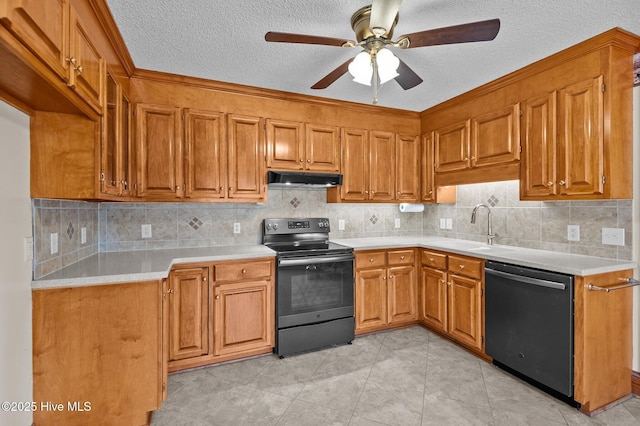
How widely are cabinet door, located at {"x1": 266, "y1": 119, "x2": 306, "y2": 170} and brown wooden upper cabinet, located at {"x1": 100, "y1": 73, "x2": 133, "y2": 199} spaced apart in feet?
3.75

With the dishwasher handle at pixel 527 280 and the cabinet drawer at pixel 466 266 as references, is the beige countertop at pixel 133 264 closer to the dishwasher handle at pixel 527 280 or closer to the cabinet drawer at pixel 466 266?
the cabinet drawer at pixel 466 266

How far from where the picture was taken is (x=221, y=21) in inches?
73.3

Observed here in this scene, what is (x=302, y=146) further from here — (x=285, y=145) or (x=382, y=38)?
(x=382, y=38)

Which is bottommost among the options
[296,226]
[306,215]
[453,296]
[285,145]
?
[453,296]

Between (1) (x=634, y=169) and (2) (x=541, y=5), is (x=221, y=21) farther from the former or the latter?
(1) (x=634, y=169)

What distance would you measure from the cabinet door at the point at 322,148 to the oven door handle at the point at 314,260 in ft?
2.96

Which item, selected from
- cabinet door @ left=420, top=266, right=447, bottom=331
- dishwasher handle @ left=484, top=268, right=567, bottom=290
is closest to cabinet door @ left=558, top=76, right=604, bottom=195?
dishwasher handle @ left=484, top=268, right=567, bottom=290

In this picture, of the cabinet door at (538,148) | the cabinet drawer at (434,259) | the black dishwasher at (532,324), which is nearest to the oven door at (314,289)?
the cabinet drawer at (434,259)

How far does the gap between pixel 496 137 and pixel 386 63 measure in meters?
1.59

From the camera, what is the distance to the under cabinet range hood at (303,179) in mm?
2896

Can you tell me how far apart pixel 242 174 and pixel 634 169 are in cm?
296

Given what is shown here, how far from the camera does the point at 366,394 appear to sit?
7.25 feet

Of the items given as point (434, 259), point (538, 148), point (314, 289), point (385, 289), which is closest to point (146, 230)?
point (314, 289)

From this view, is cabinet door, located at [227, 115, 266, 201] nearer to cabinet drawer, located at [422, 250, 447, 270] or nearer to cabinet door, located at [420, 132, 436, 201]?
cabinet drawer, located at [422, 250, 447, 270]
